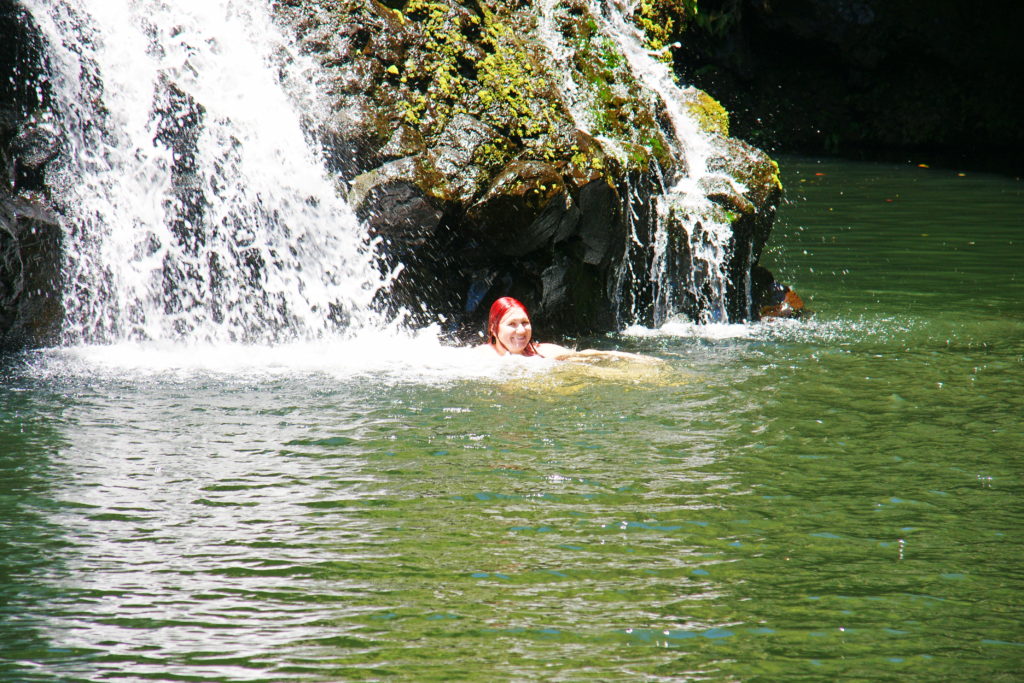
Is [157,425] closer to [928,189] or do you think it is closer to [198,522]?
[198,522]

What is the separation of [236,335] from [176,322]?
544 millimetres

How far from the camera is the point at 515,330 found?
930 centimetres

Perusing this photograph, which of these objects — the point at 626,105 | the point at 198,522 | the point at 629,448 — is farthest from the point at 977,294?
the point at 198,522

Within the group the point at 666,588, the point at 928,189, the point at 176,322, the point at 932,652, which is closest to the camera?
the point at 932,652

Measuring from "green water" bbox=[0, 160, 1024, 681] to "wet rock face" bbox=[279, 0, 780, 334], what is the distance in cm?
174

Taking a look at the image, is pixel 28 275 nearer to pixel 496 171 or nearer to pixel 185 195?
pixel 185 195

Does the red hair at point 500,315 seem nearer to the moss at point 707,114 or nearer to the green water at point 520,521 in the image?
the green water at point 520,521

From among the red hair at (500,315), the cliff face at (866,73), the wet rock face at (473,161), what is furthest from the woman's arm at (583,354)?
the cliff face at (866,73)

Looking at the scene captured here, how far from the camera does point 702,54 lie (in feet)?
102

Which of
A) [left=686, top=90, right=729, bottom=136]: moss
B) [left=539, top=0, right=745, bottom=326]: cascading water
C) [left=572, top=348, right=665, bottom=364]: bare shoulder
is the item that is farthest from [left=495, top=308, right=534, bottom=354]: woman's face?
[left=686, top=90, right=729, bottom=136]: moss

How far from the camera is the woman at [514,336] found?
9.30 metres

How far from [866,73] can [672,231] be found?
21000 millimetres

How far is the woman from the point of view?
30.5 feet

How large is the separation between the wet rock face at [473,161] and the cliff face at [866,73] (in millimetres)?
18671
